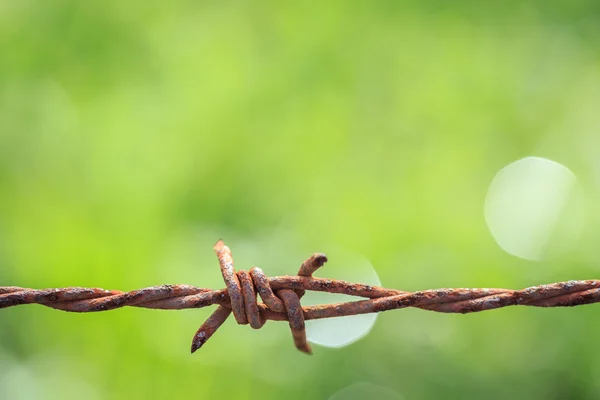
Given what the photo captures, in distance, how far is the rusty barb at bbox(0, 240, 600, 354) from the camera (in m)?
0.67

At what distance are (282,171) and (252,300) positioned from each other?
1760 millimetres

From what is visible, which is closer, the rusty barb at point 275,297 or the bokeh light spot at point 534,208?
the rusty barb at point 275,297

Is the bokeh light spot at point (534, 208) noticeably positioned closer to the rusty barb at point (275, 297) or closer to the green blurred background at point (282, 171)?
the green blurred background at point (282, 171)

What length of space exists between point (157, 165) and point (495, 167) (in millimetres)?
1379

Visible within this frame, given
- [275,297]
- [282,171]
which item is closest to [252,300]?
[275,297]

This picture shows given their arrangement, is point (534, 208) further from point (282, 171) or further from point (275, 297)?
point (275, 297)

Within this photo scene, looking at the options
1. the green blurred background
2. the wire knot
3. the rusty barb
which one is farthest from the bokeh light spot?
the wire knot

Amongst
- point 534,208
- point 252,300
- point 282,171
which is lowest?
point 252,300

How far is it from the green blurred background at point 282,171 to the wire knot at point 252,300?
113 centimetres

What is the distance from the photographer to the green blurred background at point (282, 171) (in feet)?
5.91

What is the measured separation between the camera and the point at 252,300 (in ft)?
2.18

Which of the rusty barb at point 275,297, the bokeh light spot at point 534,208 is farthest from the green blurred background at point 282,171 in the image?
the rusty barb at point 275,297

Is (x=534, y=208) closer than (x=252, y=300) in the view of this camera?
No

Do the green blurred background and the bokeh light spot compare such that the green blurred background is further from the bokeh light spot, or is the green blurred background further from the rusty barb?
the rusty barb
